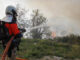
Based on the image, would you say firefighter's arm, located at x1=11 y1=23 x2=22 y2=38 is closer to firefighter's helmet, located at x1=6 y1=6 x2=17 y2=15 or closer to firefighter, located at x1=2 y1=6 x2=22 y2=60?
firefighter, located at x1=2 y1=6 x2=22 y2=60

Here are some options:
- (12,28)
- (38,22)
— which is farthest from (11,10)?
(38,22)

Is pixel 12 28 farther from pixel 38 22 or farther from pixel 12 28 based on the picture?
pixel 38 22

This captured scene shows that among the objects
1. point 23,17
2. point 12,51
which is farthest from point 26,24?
point 12,51

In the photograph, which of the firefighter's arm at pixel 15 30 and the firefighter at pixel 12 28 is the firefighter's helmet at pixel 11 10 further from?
the firefighter's arm at pixel 15 30

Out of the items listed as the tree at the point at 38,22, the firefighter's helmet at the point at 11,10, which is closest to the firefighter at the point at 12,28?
the firefighter's helmet at the point at 11,10

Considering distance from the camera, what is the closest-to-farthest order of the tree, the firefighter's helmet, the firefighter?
the firefighter
the firefighter's helmet
the tree

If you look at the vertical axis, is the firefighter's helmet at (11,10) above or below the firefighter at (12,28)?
above

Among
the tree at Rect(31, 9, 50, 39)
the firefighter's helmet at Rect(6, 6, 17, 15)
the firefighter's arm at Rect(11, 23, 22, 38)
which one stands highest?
the firefighter's helmet at Rect(6, 6, 17, 15)

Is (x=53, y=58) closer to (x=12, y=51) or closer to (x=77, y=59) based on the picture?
(x=77, y=59)

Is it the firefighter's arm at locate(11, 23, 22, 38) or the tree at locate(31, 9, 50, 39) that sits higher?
the firefighter's arm at locate(11, 23, 22, 38)

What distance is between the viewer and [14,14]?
6.03 metres

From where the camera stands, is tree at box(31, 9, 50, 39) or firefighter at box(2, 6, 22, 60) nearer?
firefighter at box(2, 6, 22, 60)

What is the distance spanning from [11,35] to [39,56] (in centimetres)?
516

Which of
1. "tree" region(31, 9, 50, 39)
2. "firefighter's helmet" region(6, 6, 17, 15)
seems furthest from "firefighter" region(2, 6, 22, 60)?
"tree" region(31, 9, 50, 39)
